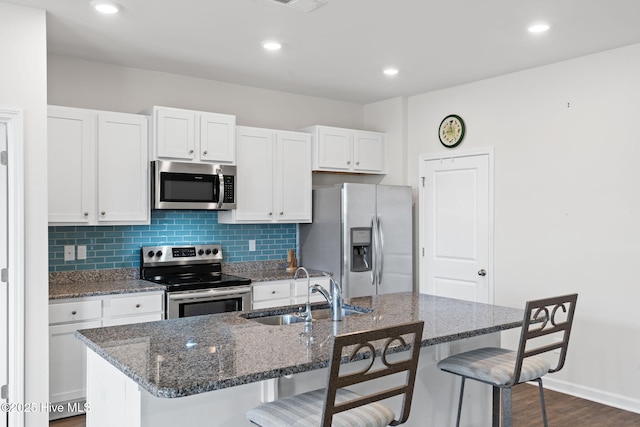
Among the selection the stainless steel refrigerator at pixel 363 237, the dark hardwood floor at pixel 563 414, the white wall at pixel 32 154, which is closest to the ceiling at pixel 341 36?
the white wall at pixel 32 154

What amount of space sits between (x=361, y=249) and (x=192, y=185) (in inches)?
65.6

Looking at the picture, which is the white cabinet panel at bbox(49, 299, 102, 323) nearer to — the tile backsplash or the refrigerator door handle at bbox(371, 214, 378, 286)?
the tile backsplash

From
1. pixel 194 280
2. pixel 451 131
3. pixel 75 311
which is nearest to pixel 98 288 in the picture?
pixel 75 311

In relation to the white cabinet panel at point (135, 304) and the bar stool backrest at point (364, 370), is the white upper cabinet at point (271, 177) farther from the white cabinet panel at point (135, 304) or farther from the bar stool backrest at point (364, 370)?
the bar stool backrest at point (364, 370)

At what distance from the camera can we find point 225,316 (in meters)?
2.87

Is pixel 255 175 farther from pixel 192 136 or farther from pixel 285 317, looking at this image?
pixel 285 317

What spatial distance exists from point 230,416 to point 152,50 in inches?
116

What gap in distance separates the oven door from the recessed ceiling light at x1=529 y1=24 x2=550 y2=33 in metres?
2.87

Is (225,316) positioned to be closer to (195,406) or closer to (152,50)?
(195,406)

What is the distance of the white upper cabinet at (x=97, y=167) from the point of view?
12.9 feet

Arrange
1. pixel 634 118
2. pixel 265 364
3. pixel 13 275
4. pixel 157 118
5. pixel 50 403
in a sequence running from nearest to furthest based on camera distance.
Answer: pixel 265 364, pixel 13 275, pixel 50 403, pixel 634 118, pixel 157 118

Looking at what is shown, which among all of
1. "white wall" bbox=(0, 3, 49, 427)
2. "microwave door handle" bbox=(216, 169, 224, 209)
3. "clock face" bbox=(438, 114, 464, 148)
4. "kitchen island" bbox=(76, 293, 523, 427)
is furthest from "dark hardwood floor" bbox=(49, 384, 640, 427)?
"clock face" bbox=(438, 114, 464, 148)

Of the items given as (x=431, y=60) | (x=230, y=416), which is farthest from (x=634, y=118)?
(x=230, y=416)

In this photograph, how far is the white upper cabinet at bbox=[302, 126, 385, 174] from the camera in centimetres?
536
